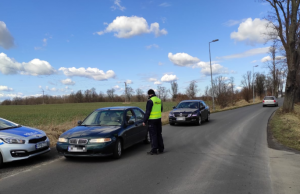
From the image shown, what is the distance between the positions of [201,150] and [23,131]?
5191 mm

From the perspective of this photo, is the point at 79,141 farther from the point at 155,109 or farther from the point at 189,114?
the point at 189,114

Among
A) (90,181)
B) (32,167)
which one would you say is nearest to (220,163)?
(90,181)

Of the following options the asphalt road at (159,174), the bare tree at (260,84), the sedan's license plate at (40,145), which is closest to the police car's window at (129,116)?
the asphalt road at (159,174)

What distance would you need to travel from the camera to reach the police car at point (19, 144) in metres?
5.74

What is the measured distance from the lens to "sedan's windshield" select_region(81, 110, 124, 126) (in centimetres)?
726

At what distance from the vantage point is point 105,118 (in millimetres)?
7500

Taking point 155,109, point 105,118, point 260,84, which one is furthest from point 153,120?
point 260,84

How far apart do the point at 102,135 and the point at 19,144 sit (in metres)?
2.00

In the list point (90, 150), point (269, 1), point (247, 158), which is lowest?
point (247, 158)

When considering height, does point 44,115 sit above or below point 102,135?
below

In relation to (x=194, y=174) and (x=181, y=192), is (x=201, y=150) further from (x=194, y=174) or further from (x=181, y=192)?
(x=181, y=192)

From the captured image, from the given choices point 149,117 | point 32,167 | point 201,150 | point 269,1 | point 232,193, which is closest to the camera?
point 232,193

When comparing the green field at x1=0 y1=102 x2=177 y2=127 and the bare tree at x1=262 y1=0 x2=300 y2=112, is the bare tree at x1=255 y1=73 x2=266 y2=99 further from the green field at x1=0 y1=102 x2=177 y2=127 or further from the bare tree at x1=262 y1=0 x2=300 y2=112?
the bare tree at x1=262 y1=0 x2=300 y2=112

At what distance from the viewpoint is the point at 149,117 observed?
7.04 metres
